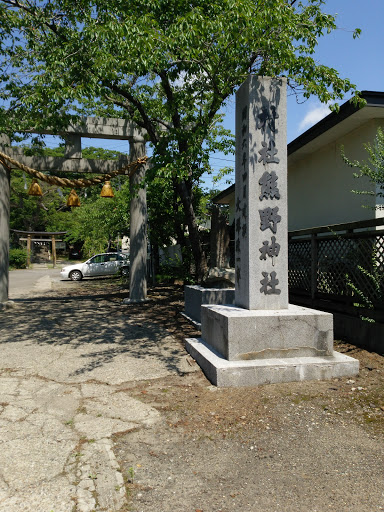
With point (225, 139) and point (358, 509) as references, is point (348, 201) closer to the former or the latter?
point (225, 139)

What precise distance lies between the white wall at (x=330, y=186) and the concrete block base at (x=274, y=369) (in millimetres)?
4594

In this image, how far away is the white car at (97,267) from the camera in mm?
22766

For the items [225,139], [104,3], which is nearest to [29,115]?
[104,3]

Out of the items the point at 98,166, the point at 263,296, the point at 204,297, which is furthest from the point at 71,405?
the point at 98,166

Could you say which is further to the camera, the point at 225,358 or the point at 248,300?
the point at 248,300

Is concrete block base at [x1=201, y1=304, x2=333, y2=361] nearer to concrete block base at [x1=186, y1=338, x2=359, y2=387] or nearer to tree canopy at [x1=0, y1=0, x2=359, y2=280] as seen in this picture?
concrete block base at [x1=186, y1=338, x2=359, y2=387]

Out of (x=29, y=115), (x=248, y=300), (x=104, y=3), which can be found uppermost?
(x=104, y=3)

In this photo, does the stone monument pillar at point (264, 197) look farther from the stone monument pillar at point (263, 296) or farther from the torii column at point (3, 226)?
the torii column at point (3, 226)

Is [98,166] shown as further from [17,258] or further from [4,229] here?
[17,258]

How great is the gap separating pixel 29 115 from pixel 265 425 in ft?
26.5

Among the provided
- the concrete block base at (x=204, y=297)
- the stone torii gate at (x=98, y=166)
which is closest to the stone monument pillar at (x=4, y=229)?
the stone torii gate at (x=98, y=166)

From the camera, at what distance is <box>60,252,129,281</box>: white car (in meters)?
22.8

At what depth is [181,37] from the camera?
5.91 m

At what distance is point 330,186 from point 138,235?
567 centimetres
